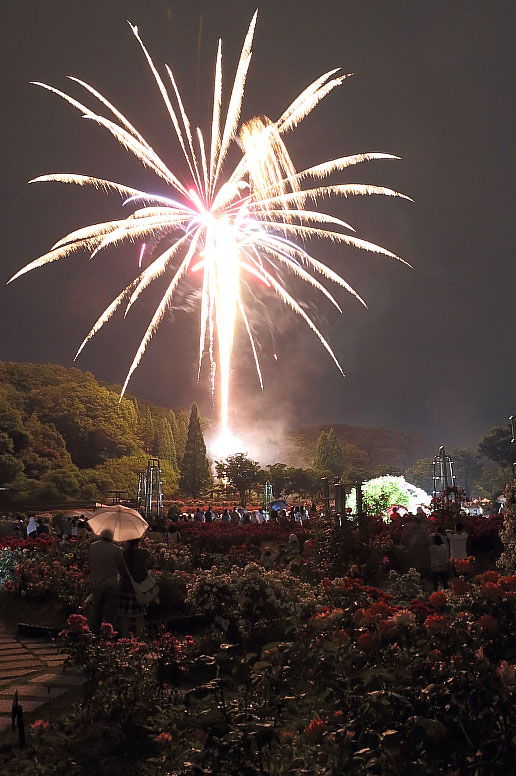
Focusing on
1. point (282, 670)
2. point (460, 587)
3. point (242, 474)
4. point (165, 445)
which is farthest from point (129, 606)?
point (165, 445)

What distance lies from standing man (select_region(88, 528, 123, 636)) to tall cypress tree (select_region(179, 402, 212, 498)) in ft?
207

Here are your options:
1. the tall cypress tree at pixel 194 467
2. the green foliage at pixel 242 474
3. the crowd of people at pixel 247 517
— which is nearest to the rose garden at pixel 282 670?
A: the crowd of people at pixel 247 517

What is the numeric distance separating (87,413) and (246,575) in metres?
57.7

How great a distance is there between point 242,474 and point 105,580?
191 ft

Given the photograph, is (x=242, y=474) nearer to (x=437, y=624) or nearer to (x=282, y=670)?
(x=282, y=670)

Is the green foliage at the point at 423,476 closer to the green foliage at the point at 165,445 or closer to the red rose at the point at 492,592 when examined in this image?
the green foliage at the point at 165,445

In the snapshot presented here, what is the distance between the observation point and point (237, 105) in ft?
57.7

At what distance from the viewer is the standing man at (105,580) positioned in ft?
23.0

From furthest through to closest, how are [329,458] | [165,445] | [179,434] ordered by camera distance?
[329,458]
[179,434]
[165,445]

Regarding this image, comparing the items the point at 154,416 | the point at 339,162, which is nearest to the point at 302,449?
the point at 154,416

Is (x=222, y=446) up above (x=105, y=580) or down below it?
above

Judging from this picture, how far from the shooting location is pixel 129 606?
23.2ft

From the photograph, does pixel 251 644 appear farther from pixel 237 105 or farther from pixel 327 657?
pixel 237 105

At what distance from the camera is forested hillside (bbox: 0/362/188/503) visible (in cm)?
4875
